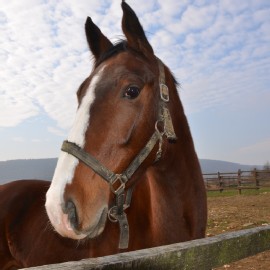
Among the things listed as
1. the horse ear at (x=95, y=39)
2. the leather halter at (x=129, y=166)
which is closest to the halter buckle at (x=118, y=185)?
the leather halter at (x=129, y=166)

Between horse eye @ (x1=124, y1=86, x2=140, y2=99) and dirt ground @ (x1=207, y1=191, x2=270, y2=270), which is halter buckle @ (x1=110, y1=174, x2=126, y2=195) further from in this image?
dirt ground @ (x1=207, y1=191, x2=270, y2=270)

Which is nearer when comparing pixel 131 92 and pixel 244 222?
pixel 131 92

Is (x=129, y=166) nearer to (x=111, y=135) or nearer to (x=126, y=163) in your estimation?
(x=126, y=163)

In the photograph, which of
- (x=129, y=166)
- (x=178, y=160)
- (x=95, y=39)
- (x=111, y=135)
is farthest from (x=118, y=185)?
(x=95, y=39)

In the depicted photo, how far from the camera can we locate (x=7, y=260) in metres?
4.60

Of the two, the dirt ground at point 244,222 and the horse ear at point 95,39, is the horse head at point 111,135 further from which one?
the dirt ground at point 244,222

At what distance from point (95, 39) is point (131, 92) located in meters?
1.00

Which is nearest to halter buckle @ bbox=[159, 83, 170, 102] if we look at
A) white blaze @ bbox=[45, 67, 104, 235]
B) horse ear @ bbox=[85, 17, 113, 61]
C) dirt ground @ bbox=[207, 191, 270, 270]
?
white blaze @ bbox=[45, 67, 104, 235]

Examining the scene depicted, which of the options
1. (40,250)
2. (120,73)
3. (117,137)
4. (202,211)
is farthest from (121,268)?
(40,250)

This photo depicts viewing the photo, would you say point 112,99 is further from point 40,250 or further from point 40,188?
point 40,188

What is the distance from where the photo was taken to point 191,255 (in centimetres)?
195

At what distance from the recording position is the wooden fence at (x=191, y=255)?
1510 mm

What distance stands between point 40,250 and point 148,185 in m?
1.74

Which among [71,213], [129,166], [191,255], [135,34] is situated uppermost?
[135,34]
